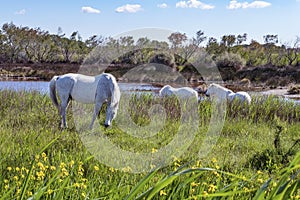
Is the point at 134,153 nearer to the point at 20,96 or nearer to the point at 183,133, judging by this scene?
the point at 183,133

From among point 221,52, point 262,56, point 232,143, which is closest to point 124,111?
point 232,143

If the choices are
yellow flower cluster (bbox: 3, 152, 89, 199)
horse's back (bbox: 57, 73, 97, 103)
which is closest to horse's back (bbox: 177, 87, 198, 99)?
horse's back (bbox: 57, 73, 97, 103)

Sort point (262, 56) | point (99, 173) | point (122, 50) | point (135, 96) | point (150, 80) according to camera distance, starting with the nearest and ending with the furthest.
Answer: point (99, 173)
point (122, 50)
point (135, 96)
point (150, 80)
point (262, 56)

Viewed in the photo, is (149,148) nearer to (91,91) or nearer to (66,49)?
(91,91)

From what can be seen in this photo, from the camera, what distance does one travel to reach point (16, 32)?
46.8 m

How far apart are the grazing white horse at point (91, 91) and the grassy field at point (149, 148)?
13.8 inches

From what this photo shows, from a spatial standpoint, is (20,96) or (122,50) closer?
(122,50)

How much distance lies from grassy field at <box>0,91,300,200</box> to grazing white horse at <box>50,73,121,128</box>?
1.15 ft

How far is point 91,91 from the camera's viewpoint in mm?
7305

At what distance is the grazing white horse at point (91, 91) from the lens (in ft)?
23.3

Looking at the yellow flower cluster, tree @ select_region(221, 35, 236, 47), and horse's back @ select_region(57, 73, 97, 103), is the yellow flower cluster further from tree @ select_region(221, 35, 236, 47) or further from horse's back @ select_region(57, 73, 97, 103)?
tree @ select_region(221, 35, 236, 47)

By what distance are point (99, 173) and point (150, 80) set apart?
37.7 ft

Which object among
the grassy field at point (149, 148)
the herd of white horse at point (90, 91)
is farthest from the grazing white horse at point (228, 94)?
the herd of white horse at point (90, 91)

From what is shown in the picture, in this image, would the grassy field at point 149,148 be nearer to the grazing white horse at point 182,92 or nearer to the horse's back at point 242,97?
the horse's back at point 242,97
